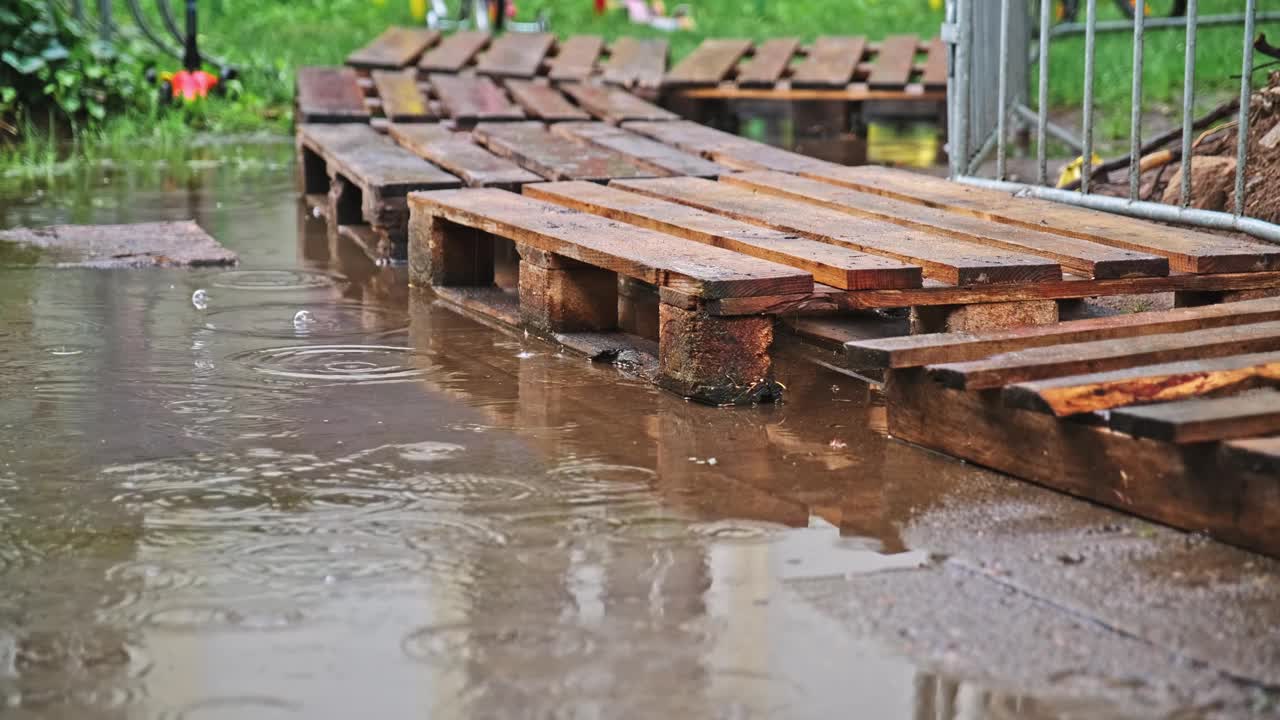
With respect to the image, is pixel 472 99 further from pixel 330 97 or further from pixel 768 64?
pixel 768 64

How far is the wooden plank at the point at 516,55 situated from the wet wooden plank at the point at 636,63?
0.43 meters

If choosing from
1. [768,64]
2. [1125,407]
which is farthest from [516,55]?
[1125,407]

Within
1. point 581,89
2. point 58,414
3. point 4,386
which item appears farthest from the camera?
point 581,89

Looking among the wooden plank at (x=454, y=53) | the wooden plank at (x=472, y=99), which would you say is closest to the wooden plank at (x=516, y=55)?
the wooden plank at (x=454, y=53)

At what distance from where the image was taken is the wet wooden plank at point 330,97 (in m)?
8.70

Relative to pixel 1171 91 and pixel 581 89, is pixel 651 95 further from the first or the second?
pixel 1171 91

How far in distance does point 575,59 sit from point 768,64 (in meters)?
1.24

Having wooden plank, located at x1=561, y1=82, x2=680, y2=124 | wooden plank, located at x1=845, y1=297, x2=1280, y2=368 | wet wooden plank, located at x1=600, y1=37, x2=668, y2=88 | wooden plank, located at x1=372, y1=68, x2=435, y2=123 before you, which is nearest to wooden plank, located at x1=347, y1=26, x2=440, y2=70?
wooden plank, located at x1=372, y1=68, x2=435, y2=123

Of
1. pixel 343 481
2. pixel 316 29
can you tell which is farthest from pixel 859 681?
pixel 316 29

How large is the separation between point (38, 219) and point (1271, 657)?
6.27m

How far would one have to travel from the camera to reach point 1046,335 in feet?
Result: 12.9

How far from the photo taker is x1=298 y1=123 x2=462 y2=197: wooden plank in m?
6.48

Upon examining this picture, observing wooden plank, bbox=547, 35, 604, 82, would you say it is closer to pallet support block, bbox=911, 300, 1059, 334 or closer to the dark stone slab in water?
the dark stone slab in water

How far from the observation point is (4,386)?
14.5ft
